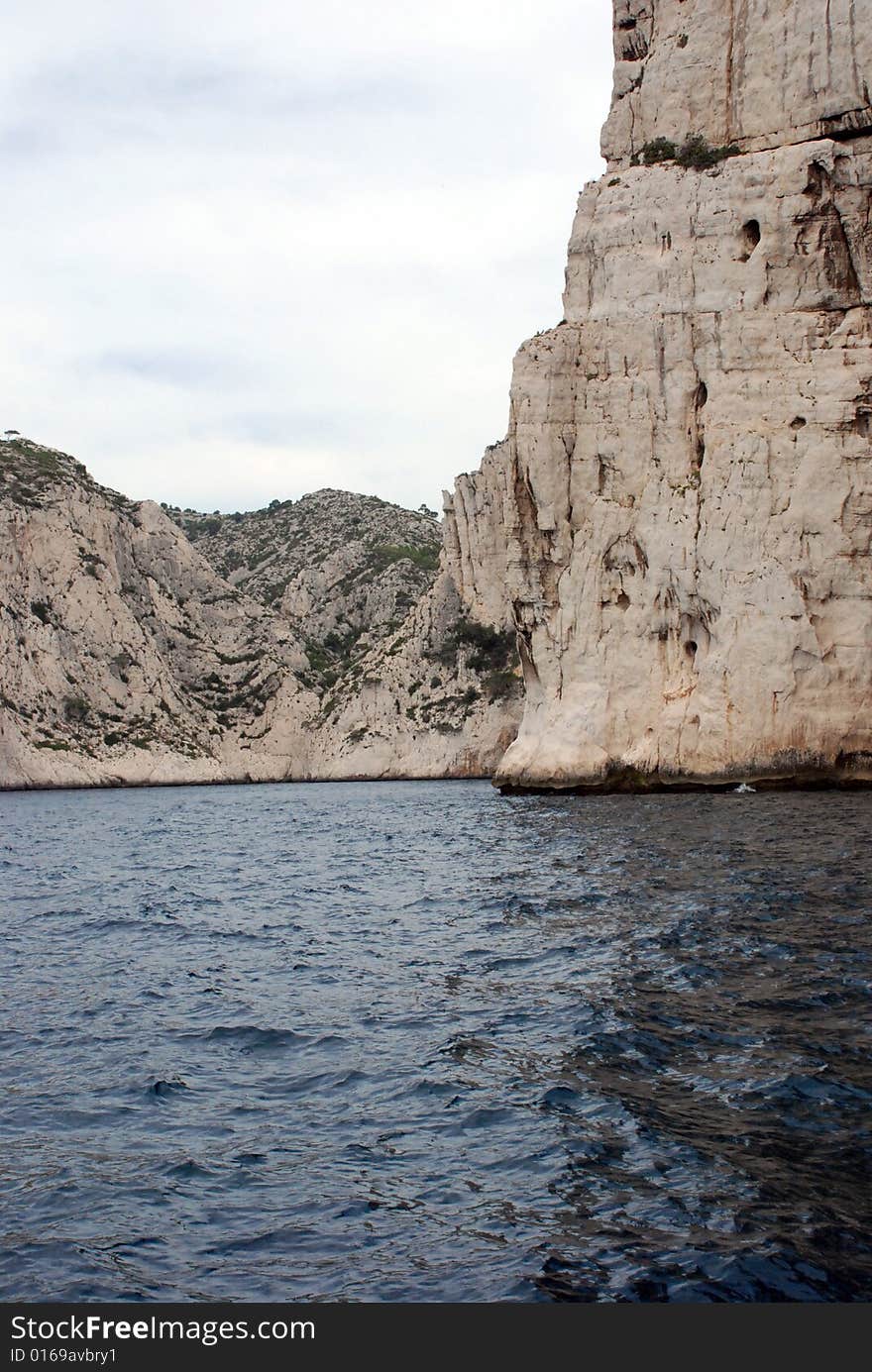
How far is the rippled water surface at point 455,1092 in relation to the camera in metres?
7.49

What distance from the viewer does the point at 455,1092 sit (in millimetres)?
10672

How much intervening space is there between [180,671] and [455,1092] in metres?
95.8

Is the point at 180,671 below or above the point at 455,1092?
above

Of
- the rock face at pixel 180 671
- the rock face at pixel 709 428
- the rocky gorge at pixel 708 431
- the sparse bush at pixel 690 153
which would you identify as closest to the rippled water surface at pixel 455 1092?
the rock face at pixel 709 428

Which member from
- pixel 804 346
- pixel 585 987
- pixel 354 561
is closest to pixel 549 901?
pixel 585 987

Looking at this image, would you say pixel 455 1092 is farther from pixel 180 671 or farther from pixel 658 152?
pixel 180 671

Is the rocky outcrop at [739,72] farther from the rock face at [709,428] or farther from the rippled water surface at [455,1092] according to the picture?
the rippled water surface at [455,1092]

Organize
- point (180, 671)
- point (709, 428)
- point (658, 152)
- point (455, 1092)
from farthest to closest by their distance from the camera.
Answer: point (180, 671)
point (658, 152)
point (709, 428)
point (455, 1092)

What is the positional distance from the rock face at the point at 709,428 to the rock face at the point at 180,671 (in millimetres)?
33600

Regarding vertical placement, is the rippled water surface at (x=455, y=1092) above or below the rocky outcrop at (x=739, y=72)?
below

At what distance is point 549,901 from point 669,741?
990 inches

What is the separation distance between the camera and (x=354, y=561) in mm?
132750

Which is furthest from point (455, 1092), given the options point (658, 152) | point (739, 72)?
point (658, 152)
